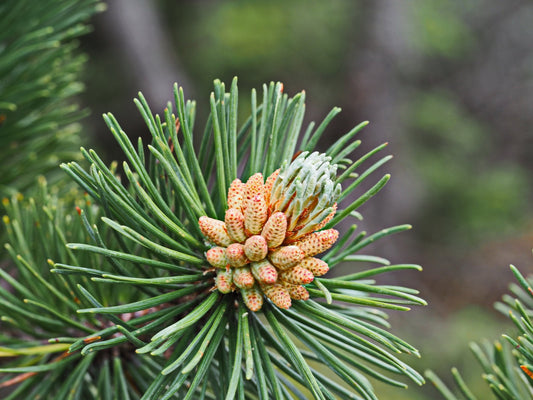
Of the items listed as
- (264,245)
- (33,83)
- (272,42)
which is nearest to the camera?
(264,245)

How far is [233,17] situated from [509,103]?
3163mm

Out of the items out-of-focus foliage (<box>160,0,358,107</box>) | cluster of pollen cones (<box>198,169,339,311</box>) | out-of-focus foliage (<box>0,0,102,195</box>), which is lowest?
cluster of pollen cones (<box>198,169,339,311</box>)

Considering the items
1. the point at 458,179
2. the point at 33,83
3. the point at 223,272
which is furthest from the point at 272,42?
the point at 223,272

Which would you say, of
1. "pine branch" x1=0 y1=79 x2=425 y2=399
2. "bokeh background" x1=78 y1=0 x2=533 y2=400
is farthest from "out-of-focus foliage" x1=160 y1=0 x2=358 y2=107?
"pine branch" x1=0 y1=79 x2=425 y2=399

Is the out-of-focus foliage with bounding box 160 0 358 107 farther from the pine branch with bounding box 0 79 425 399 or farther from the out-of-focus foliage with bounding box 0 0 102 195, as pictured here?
the pine branch with bounding box 0 79 425 399

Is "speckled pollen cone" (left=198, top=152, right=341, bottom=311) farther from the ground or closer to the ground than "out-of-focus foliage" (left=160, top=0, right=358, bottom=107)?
closer to the ground

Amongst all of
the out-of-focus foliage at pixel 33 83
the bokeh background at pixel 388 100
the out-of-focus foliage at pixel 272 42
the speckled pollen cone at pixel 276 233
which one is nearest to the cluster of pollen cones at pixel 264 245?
the speckled pollen cone at pixel 276 233

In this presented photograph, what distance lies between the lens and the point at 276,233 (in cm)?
48

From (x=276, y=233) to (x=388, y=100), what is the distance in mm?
3228

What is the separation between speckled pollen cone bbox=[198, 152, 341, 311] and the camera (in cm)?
47

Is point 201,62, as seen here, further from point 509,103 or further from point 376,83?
point 509,103

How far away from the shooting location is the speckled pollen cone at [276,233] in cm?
47

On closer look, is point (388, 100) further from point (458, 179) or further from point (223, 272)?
point (223, 272)

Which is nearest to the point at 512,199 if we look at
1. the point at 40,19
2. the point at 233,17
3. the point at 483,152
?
the point at 483,152
